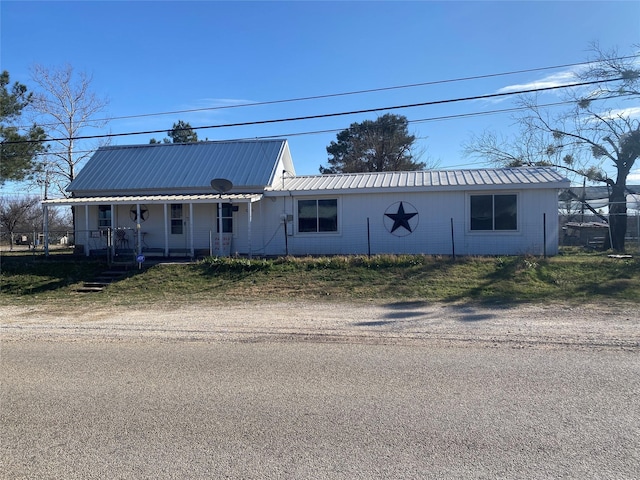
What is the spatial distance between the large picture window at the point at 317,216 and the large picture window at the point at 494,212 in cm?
508

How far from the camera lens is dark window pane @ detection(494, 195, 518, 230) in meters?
16.5

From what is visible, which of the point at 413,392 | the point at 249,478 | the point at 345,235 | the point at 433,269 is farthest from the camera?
the point at 345,235

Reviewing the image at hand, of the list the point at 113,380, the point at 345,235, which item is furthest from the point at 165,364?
the point at 345,235

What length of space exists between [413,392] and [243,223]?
14.7m

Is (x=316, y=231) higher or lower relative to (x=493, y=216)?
lower

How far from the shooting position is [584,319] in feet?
27.7

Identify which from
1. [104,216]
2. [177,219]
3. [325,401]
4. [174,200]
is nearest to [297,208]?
[174,200]

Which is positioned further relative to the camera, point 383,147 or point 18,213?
point 18,213

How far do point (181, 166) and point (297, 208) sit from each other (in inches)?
238

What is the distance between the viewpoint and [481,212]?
1678 centimetres

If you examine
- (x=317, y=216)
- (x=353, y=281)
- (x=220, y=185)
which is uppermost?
(x=220, y=185)

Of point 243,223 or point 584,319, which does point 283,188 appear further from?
point 584,319

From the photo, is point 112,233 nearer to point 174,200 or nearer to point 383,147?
point 174,200

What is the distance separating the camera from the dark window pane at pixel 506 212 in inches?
650
